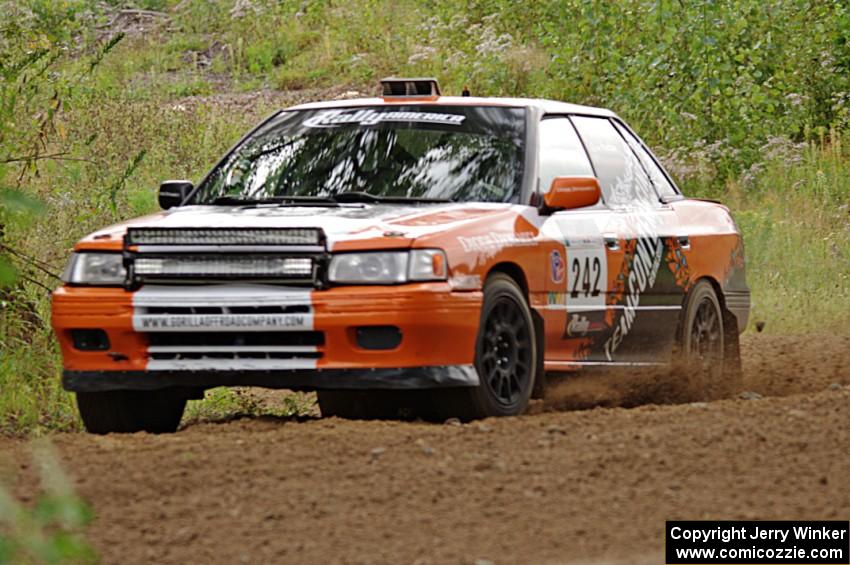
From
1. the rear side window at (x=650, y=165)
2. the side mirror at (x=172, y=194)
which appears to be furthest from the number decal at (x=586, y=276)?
the side mirror at (x=172, y=194)

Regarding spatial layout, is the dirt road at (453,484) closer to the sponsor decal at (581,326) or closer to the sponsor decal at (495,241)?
the sponsor decal at (495,241)

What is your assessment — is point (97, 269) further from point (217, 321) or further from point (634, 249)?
point (634, 249)

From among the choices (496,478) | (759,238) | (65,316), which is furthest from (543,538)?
(759,238)

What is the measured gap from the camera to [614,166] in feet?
32.9

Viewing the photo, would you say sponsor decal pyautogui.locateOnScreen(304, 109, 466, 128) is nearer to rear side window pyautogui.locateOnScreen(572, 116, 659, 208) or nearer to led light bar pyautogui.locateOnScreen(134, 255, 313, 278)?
rear side window pyautogui.locateOnScreen(572, 116, 659, 208)

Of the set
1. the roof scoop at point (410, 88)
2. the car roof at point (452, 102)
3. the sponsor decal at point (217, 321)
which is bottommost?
the sponsor decal at point (217, 321)

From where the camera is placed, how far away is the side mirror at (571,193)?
8727 millimetres

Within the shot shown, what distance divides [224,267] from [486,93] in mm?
12854

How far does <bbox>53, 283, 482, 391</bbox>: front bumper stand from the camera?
7.66 meters

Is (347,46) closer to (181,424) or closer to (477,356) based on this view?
(181,424)

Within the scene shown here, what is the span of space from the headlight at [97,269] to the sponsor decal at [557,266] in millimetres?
2103

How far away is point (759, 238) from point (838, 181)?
210cm

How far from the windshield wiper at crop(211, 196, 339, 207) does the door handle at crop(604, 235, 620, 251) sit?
1577 millimetres

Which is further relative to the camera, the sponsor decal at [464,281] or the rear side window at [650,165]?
the rear side window at [650,165]
